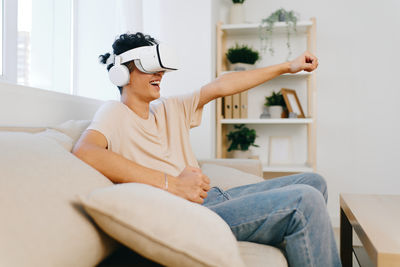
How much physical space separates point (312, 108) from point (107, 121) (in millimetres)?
1980

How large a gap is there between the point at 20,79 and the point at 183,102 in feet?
2.87

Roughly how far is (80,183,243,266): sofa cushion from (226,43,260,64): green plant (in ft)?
7.86

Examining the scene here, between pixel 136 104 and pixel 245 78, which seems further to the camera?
pixel 245 78

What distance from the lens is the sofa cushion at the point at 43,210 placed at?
64cm

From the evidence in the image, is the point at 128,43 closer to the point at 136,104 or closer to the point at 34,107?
the point at 136,104

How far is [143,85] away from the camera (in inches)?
58.4

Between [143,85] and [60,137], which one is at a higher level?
[143,85]

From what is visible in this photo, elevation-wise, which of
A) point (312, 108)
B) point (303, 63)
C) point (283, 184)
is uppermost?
point (303, 63)

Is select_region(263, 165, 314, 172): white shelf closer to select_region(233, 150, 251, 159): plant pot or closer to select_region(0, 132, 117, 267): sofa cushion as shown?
select_region(233, 150, 251, 159): plant pot

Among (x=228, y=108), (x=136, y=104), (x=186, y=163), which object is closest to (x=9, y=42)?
(x=136, y=104)

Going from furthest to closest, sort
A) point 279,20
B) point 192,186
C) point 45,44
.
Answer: point 279,20
point 45,44
point 192,186

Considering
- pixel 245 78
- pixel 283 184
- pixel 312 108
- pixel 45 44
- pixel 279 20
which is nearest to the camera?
pixel 283 184

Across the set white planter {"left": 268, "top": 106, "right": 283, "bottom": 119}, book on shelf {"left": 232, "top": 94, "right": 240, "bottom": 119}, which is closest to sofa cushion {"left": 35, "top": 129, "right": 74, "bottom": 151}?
book on shelf {"left": 232, "top": 94, "right": 240, "bottom": 119}

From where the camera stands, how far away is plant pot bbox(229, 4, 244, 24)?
10.2 feet
